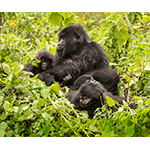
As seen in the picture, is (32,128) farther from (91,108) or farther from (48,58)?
(48,58)

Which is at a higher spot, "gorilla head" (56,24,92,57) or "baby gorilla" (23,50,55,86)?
"gorilla head" (56,24,92,57)

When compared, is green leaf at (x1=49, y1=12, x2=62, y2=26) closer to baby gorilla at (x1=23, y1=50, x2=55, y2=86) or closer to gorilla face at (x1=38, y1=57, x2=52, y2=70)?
baby gorilla at (x1=23, y1=50, x2=55, y2=86)

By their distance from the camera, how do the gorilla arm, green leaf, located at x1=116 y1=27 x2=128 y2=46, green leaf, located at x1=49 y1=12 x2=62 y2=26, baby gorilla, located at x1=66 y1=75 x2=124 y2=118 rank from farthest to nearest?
green leaf, located at x1=116 y1=27 x2=128 y2=46 < green leaf, located at x1=49 y1=12 x2=62 y2=26 < the gorilla arm < baby gorilla, located at x1=66 y1=75 x2=124 y2=118

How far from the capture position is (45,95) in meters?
1.58

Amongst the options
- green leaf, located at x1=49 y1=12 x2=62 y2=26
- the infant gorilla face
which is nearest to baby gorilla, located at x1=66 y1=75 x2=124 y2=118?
the infant gorilla face

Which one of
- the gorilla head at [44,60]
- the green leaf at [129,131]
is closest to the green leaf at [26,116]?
the green leaf at [129,131]

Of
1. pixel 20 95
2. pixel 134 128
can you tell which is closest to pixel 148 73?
pixel 134 128

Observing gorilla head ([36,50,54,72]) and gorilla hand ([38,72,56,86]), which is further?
gorilla head ([36,50,54,72])

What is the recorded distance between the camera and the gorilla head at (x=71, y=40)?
294 cm

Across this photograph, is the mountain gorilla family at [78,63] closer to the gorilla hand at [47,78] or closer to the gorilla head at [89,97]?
the gorilla hand at [47,78]

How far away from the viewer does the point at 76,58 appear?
9.64ft

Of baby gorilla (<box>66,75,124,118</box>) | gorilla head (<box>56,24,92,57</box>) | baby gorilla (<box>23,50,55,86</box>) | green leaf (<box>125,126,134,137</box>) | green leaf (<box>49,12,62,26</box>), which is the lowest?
baby gorilla (<box>66,75,124,118</box>)

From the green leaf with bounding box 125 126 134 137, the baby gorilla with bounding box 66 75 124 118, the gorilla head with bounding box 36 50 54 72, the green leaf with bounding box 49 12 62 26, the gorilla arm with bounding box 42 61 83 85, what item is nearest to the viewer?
the green leaf with bounding box 125 126 134 137

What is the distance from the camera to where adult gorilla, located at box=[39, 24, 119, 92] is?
Result: 9.45 ft
